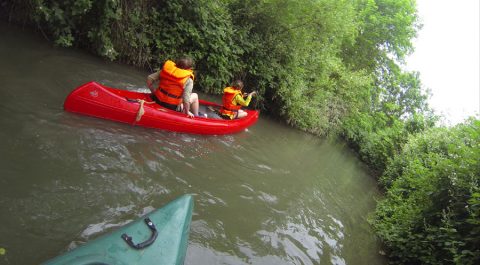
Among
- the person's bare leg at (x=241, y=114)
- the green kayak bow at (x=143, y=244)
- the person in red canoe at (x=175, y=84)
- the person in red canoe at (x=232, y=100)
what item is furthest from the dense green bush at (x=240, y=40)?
the green kayak bow at (x=143, y=244)

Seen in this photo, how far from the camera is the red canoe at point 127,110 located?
5.28 meters

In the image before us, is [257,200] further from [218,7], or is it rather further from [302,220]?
[218,7]

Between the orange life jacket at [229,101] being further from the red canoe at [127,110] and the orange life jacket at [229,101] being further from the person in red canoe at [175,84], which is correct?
the person in red canoe at [175,84]

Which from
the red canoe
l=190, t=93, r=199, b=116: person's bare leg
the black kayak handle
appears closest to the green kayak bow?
the black kayak handle

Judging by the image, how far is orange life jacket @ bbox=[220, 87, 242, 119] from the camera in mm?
8070

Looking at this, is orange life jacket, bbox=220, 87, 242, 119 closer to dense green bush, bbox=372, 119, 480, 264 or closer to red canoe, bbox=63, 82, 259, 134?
red canoe, bbox=63, 82, 259, 134

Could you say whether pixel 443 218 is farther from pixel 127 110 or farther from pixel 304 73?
pixel 304 73

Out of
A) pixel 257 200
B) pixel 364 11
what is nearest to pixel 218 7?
pixel 257 200

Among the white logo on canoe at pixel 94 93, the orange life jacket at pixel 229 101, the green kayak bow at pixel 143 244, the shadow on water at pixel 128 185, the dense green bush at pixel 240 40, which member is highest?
the dense green bush at pixel 240 40

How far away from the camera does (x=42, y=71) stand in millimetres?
6797

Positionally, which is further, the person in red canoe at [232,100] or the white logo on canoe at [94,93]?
the person in red canoe at [232,100]

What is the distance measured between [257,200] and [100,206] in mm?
2596

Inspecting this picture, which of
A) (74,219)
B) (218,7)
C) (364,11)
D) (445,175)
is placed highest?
(364,11)

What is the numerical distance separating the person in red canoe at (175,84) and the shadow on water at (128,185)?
599mm
